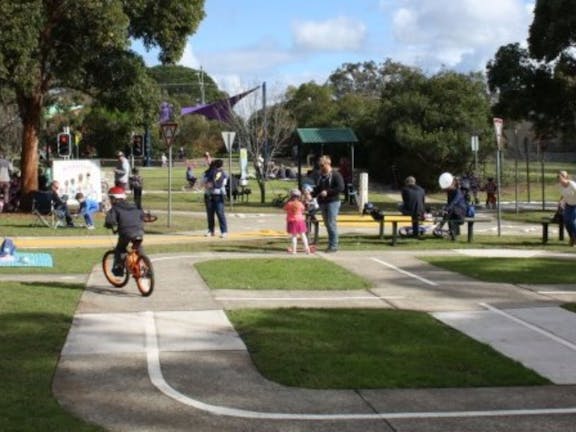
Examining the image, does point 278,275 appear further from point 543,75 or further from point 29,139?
point 543,75

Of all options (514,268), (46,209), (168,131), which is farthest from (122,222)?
(46,209)

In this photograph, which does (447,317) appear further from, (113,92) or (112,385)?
(113,92)

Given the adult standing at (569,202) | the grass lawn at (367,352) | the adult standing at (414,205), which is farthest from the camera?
the adult standing at (414,205)

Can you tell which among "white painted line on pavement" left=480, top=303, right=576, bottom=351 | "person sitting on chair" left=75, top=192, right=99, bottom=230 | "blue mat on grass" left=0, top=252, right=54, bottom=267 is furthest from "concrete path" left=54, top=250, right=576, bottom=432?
"person sitting on chair" left=75, top=192, right=99, bottom=230

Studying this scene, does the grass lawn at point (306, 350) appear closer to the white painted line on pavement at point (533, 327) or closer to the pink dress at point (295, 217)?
the white painted line on pavement at point (533, 327)

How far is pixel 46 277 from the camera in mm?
13094

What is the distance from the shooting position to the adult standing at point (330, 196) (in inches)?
646

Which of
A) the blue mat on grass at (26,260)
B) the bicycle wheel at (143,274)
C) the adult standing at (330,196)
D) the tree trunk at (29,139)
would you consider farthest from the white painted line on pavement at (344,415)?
the tree trunk at (29,139)

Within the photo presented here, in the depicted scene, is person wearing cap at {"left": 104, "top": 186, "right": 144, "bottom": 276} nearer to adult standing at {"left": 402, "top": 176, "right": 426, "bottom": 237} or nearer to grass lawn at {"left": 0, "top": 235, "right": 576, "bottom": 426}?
grass lawn at {"left": 0, "top": 235, "right": 576, "bottom": 426}

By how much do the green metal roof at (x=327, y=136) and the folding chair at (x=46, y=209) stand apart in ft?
39.6

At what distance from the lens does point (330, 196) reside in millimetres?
16391

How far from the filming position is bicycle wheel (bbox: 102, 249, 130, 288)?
467 inches

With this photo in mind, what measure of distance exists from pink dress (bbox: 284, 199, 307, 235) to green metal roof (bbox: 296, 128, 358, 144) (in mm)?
15554

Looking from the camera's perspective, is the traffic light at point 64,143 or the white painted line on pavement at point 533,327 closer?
the white painted line on pavement at point 533,327
